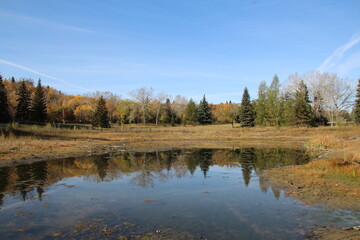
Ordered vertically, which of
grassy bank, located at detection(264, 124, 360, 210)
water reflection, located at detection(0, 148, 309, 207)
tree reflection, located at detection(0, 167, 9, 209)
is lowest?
water reflection, located at detection(0, 148, 309, 207)

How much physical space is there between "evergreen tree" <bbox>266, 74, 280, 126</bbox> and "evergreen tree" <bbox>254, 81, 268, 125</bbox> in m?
1.35

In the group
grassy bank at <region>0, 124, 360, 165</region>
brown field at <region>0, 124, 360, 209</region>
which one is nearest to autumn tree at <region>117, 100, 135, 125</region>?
brown field at <region>0, 124, 360, 209</region>

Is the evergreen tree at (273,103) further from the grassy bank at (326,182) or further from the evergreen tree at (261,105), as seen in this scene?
the grassy bank at (326,182)

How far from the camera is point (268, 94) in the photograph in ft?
243

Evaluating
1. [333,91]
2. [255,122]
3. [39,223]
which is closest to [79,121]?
[255,122]

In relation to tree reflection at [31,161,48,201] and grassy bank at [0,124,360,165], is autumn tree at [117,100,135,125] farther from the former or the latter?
tree reflection at [31,161,48,201]

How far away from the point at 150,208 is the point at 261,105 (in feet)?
230

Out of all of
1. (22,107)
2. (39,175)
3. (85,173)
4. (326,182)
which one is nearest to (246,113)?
(22,107)

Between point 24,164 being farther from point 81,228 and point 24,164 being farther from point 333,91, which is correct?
point 333,91

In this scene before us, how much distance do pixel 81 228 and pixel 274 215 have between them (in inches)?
244

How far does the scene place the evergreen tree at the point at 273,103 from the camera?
71.0m

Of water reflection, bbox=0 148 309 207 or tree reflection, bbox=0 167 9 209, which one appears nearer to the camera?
tree reflection, bbox=0 167 9 209

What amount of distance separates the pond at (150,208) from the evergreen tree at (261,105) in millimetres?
60191

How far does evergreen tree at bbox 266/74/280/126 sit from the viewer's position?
71000 millimetres
